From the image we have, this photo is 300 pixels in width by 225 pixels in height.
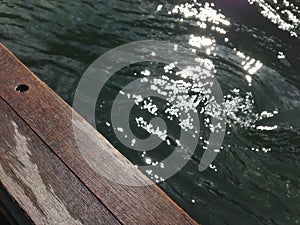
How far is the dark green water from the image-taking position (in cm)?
323

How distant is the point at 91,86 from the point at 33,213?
105 inches

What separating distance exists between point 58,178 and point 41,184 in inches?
3.5

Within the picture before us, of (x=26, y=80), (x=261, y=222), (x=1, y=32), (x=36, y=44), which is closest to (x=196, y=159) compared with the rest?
(x=261, y=222)

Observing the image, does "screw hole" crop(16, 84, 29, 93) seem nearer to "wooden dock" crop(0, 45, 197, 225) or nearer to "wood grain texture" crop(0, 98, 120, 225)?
"wooden dock" crop(0, 45, 197, 225)

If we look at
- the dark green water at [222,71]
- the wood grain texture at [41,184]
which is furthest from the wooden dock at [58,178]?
the dark green water at [222,71]

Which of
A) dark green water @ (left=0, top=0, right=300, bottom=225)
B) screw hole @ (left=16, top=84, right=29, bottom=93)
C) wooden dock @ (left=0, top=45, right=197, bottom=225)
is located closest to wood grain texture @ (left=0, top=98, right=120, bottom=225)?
wooden dock @ (left=0, top=45, right=197, bottom=225)

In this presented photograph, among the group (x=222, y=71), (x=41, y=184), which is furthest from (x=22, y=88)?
(x=222, y=71)

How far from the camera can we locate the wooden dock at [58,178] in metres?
1.63

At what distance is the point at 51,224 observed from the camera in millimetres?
1568

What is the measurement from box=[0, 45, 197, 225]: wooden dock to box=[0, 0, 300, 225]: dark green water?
149cm

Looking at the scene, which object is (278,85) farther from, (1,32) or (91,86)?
(1,32)

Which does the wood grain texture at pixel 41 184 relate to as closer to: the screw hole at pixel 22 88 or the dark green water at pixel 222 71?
the screw hole at pixel 22 88

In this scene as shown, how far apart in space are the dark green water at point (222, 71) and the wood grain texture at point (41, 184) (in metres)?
1.64

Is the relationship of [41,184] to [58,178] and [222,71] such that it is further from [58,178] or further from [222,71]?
[222,71]
